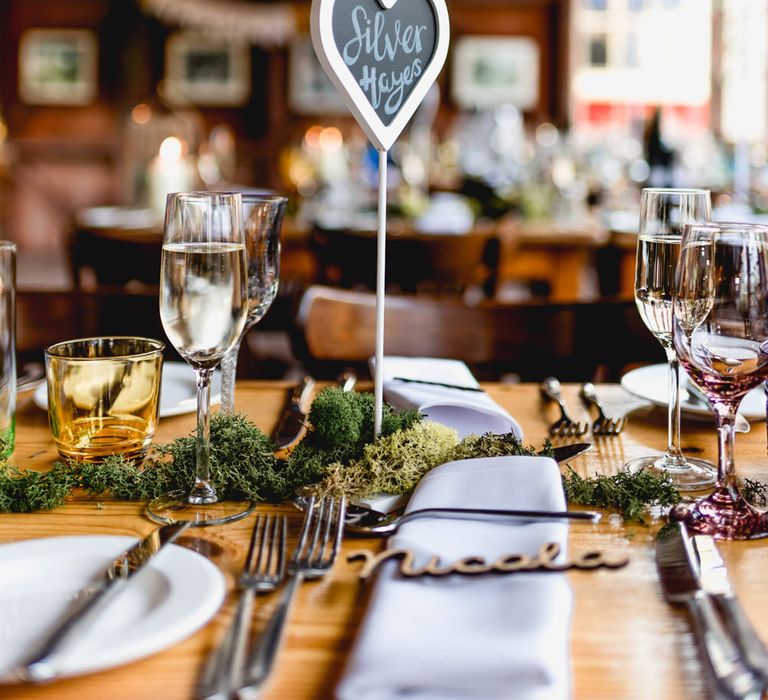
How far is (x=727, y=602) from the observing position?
0.62 meters

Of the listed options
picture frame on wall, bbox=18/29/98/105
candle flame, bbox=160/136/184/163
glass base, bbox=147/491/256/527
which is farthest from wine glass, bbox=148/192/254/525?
picture frame on wall, bbox=18/29/98/105

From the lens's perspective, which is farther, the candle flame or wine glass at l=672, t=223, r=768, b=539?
the candle flame

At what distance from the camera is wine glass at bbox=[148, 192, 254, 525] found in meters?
0.82

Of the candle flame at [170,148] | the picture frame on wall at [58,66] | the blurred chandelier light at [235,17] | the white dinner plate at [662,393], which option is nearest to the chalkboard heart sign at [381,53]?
the white dinner plate at [662,393]

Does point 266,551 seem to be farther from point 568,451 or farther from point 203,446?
point 568,451

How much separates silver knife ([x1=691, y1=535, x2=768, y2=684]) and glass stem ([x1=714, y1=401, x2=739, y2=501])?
0.06 meters

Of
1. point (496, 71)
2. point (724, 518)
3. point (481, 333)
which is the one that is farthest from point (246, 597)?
point (496, 71)

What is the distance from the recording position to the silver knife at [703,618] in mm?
533

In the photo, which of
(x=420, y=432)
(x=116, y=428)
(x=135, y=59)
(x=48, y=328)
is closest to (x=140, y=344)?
(x=116, y=428)

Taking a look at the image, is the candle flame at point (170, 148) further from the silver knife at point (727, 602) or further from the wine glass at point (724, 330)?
the silver knife at point (727, 602)

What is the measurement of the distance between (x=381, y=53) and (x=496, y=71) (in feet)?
25.0

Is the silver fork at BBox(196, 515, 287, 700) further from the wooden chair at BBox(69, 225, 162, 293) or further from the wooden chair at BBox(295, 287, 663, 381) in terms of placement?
the wooden chair at BBox(69, 225, 162, 293)

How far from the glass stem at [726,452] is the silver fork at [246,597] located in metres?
0.37

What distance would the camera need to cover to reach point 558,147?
190 inches
